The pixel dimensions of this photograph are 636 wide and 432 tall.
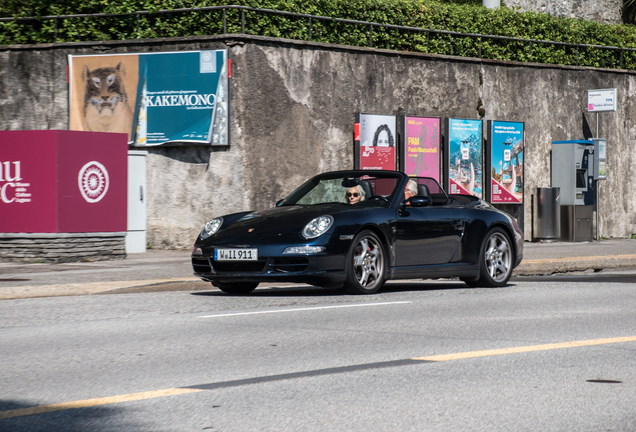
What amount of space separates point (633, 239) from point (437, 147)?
6476mm

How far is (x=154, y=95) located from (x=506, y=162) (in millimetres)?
8291

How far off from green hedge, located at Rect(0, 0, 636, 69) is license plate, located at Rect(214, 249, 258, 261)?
352 inches

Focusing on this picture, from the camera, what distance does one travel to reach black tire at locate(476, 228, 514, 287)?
10758mm

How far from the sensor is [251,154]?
16812 mm

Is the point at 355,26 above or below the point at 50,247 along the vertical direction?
above

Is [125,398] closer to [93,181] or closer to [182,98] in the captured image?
[93,181]

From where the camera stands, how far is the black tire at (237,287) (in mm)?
9984

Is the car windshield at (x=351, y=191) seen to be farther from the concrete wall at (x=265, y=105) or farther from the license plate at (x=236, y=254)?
the concrete wall at (x=265, y=105)

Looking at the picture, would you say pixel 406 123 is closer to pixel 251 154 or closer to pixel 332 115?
pixel 332 115

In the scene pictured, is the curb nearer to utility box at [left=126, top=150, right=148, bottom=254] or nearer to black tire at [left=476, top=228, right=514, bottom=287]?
black tire at [left=476, top=228, right=514, bottom=287]

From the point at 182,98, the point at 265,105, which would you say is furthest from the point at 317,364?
the point at 182,98

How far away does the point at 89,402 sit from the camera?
14.7 feet

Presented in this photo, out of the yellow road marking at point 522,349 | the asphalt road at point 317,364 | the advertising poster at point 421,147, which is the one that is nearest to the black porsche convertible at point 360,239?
the asphalt road at point 317,364

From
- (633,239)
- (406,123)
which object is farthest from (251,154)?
(633,239)
